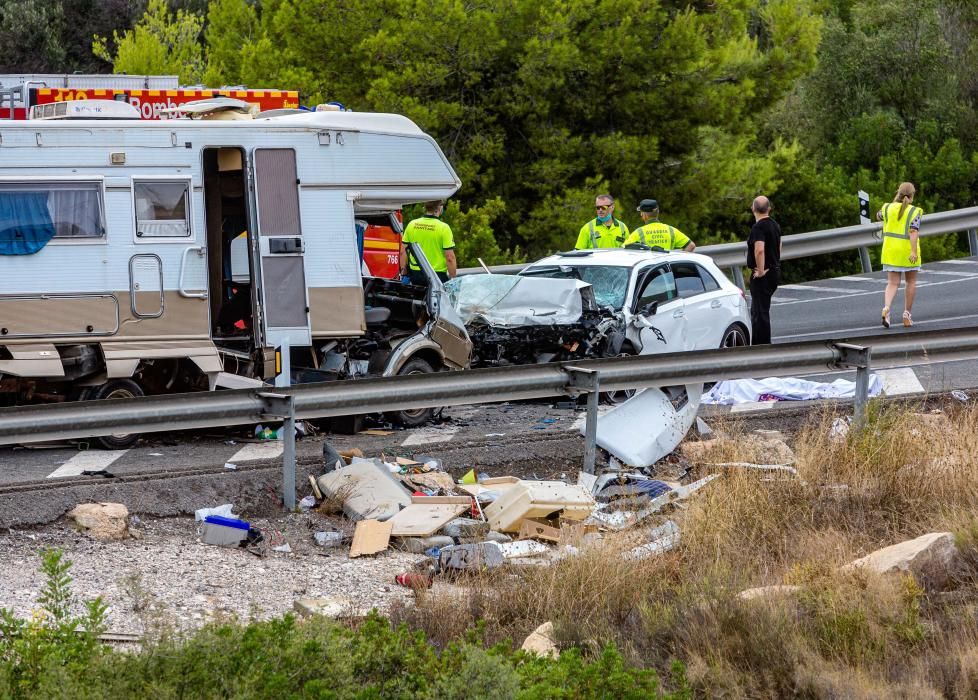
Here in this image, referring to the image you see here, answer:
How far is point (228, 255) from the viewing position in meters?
11.6

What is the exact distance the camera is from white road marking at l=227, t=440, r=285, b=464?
1008 cm

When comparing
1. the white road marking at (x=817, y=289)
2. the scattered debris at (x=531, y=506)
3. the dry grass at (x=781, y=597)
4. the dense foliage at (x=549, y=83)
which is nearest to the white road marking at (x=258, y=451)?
the scattered debris at (x=531, y=506)

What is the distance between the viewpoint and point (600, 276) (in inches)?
513

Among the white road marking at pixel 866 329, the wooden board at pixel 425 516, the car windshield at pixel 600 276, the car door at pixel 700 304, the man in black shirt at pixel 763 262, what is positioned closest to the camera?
the wooden board at pixel 425 516

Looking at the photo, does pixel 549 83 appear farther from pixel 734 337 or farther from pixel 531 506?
pixel 531 506

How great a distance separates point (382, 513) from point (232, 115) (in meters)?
4.62

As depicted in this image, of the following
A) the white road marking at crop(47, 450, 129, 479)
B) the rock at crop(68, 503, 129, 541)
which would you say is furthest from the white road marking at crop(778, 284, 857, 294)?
the rock at crop(68, 503, 129, 541)

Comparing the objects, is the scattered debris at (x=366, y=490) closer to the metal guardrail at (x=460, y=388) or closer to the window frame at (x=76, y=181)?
the metal guardrail at (x=460, y=388)

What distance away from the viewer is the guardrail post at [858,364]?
1007 centimetres

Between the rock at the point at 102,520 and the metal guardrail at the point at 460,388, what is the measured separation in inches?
19.2

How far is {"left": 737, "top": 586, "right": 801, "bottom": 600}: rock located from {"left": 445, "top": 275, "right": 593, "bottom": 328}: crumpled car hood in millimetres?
5743

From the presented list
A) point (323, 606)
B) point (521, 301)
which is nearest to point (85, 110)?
point (521, 301)

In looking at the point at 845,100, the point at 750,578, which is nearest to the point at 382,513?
the point at 750,578

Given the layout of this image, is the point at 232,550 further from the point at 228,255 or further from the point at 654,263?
the point at 654,263
